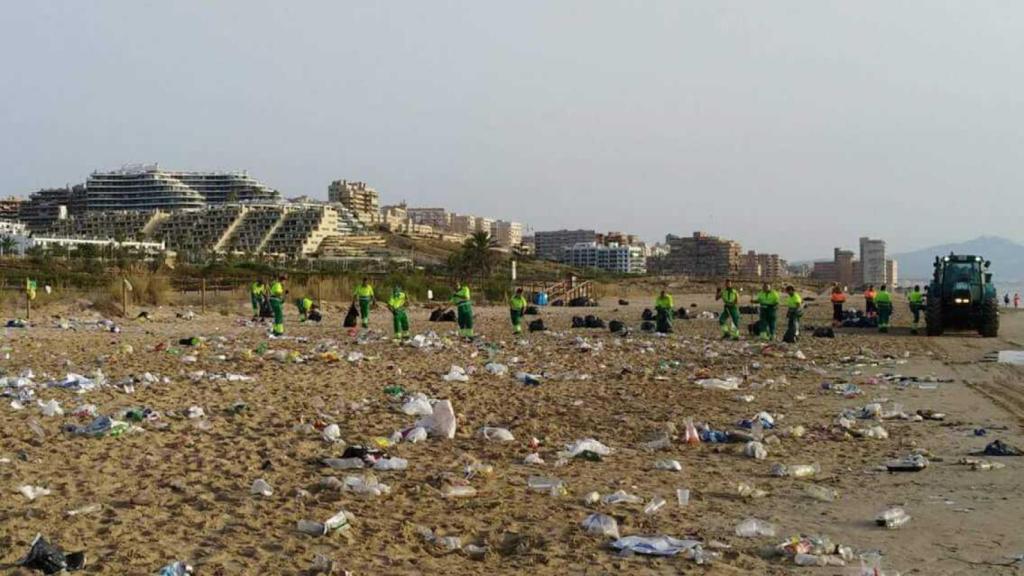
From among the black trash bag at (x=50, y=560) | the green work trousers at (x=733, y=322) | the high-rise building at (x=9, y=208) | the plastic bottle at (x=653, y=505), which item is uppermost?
the high-rise building at (x=9, y=208)

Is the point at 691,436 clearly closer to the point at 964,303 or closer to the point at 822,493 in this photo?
the point at 822,493

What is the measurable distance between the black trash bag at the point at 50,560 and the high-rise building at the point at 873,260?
166m

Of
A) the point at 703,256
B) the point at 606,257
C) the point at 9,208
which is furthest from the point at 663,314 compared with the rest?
the point at 9,208

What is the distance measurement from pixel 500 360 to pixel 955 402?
21.2 feet

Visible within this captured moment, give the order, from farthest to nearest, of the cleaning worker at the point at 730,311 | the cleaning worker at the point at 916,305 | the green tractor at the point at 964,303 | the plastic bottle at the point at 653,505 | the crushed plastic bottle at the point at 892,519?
the cleaning worker at the point at 916,305, the green tractor at the point at 964,303, the cleaning worker at the point at 730,311, the plastic bottle at the point at 653,505, the crushed plastic bottle at the point at 892,519

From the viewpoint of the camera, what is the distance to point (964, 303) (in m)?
21.9

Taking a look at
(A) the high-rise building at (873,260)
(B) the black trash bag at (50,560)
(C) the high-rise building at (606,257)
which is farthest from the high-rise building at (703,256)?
(B) the black trash bag at (50,560)

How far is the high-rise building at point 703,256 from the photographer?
174250 millimetres

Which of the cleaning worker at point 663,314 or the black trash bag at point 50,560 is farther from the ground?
the cleaning worker at point 663,314

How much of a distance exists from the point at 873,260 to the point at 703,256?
30.4 metres

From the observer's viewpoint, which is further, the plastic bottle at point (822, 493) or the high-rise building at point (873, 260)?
the high-rise building at point (873, 260)

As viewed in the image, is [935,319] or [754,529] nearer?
[754,529]

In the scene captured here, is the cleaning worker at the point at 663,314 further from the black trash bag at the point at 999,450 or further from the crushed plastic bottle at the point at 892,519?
the crushed plastic bottle at the point at 892,519

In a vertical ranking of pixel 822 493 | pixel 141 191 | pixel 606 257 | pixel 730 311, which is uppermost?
pixel 141 191
